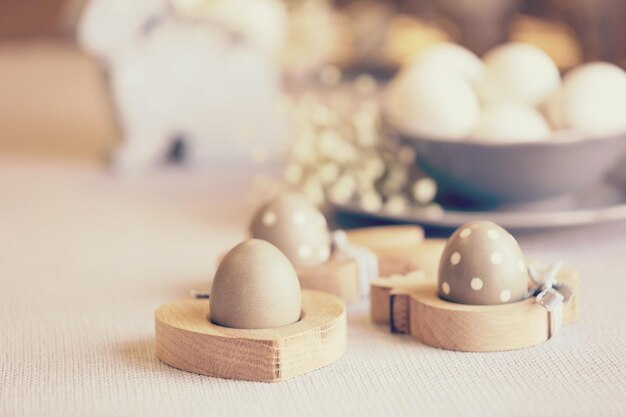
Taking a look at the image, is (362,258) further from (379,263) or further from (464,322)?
(464,322)

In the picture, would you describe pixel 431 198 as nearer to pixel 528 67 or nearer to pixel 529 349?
pixel 528 67

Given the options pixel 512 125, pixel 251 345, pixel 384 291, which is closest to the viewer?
pixel 251 345

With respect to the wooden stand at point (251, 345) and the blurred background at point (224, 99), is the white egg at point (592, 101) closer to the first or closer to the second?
the blurred background at point (224, 99)

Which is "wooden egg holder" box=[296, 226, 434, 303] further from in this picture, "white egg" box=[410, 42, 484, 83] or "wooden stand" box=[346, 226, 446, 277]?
"white egg" box=[410, 42, 484, 83]

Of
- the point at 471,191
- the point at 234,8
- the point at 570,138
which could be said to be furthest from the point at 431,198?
the point at 234,8

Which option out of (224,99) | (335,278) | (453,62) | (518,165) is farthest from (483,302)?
(224,99)

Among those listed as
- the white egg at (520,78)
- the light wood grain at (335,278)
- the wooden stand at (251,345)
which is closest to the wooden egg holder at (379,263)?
the light wood grain at (335,278)
